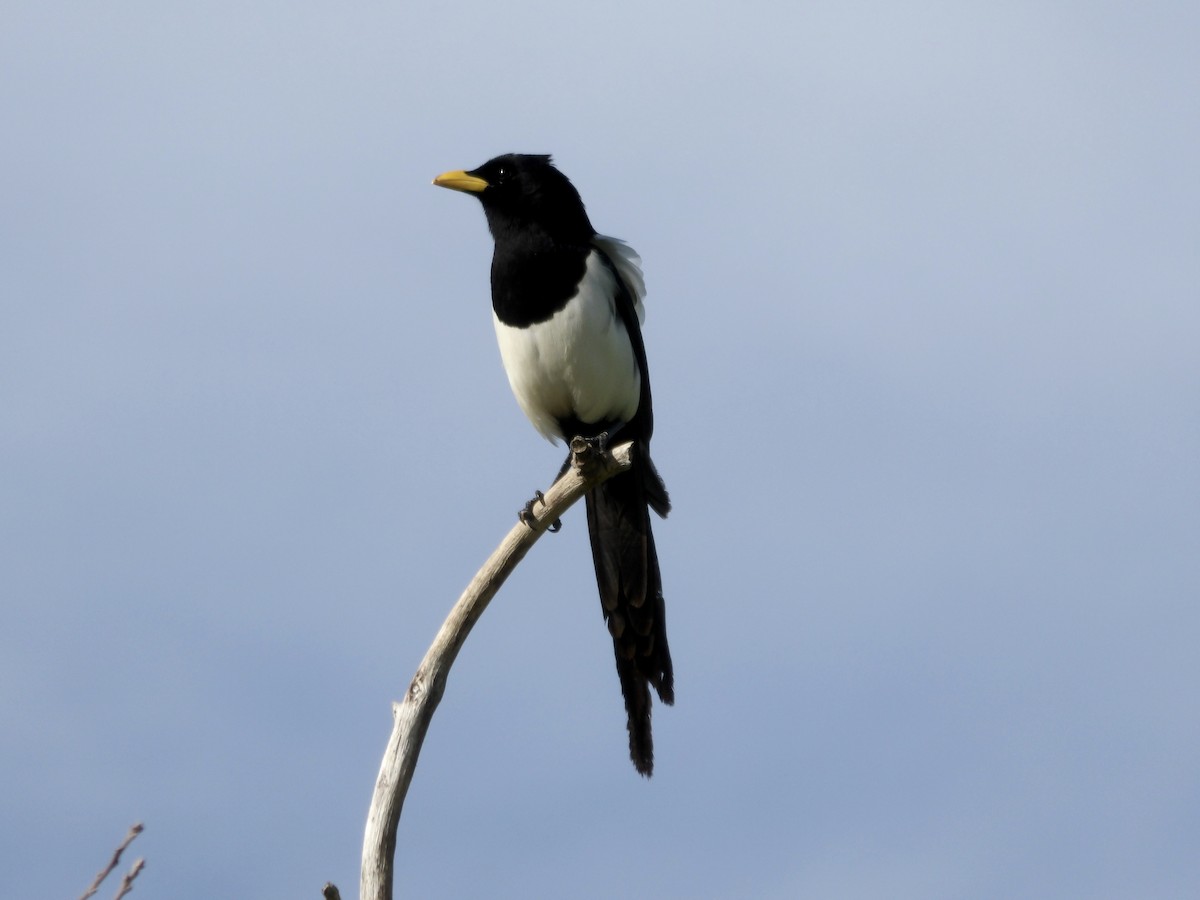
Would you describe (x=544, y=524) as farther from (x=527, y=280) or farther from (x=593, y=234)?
(x=593, y=234)

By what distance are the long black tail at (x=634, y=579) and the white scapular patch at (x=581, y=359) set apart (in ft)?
0.92

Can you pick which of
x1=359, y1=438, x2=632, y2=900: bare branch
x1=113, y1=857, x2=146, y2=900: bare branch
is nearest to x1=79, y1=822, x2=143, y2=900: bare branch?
x1=113, y1=857, x2=146, y2=900: bare branch

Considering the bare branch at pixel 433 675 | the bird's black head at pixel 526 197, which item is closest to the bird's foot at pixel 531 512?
the bare branch at pixel 433 675

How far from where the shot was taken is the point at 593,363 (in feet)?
21.6

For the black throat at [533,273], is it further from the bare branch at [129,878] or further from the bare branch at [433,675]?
the bare branch at [129,878]

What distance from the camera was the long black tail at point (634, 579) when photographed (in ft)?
21.5

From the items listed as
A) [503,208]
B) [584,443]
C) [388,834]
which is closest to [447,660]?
[388,834]

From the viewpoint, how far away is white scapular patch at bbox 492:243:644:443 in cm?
656

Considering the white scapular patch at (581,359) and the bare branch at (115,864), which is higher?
the white scapular patch at (581,359)

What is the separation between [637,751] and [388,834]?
2.19 m

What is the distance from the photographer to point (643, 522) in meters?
6.78

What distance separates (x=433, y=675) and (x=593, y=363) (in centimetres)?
225

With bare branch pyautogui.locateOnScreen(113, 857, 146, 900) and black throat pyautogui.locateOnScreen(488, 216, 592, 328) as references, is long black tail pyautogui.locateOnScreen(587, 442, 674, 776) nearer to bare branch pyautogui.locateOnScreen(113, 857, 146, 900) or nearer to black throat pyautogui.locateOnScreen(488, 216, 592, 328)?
black throat pyautogui.locateOnScreen(488, 216, 592, 328)

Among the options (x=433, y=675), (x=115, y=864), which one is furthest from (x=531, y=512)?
(x=115, y=864)
